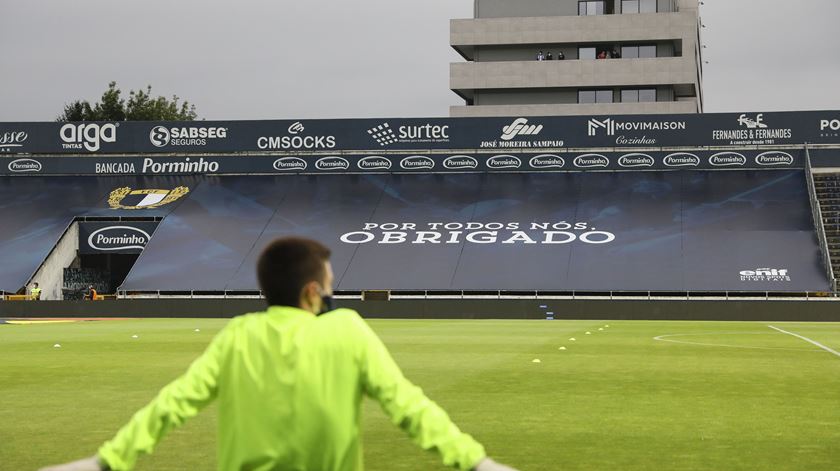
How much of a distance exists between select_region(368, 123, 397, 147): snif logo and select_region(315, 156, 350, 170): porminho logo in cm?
212

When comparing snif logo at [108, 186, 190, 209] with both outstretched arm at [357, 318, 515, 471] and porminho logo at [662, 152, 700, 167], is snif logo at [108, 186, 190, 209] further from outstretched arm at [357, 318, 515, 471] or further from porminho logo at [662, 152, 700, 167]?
outstretched arm at [357, 318, 515, 471]

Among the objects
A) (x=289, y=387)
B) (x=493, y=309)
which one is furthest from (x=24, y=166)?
(x=289, y=387)

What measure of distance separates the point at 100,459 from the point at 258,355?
641 millimetres

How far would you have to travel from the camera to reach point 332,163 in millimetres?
66875

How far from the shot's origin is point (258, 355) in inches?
166

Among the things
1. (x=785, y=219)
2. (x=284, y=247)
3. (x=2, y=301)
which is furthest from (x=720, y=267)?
(x=284, y=247)

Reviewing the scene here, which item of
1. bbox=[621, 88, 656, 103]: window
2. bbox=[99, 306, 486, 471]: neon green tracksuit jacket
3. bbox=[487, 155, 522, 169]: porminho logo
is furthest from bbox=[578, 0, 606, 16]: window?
bbox=[99, 306, 486, 471]: neon green tracksuit jacket

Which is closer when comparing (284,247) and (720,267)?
(284,247)

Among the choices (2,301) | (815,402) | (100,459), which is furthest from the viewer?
(2,301)

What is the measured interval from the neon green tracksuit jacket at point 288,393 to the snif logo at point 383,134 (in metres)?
62.6

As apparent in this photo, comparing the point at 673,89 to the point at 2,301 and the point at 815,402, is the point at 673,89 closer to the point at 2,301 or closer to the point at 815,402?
the point at 2,301

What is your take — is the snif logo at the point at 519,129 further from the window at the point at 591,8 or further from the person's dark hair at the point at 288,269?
the person's dark hair at the point at 288,269

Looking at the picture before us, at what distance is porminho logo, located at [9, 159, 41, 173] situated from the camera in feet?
225

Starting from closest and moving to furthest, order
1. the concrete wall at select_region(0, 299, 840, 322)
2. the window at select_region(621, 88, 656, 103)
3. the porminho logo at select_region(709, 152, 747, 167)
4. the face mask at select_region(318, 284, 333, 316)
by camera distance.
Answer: the face mask at select_region(318, 284, 333, 316)
the concrete wall at select_region(0, 299, 840, 322)
the porminho logo at select_region(709, 152, 747, 167)
the window at select_region(621, 88, 656, 103)
